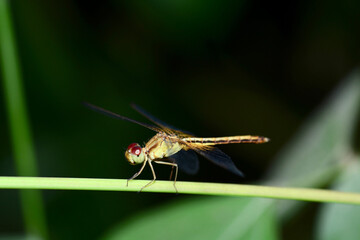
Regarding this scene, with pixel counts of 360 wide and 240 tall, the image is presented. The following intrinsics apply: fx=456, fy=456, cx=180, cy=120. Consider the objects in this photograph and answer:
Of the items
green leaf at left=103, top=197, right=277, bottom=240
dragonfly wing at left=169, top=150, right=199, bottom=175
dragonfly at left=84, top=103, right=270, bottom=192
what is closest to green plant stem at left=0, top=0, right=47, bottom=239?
dragonfly at left=84, top=103, right=270, bottom=192

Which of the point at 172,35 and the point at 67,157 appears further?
the point at 67,157

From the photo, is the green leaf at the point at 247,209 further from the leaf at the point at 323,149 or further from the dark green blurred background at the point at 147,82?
the dark green blurred background at the point at 147,82

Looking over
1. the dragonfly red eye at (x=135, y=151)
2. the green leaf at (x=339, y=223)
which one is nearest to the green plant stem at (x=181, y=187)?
the green leaf at (x=339, y=223)

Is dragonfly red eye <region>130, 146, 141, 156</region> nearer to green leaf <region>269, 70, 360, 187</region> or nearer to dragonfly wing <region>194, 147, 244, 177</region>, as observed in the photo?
dragonfly wing <region>194, 147, 244, 177</region>

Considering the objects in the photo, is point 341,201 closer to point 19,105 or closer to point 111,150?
point 19,105

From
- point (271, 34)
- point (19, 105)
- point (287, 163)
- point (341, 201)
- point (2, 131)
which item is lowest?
point (341, 201)

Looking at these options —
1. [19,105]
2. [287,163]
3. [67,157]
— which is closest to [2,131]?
[67,157]

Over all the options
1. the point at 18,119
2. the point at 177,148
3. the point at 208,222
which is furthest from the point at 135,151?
the point at 18,119
